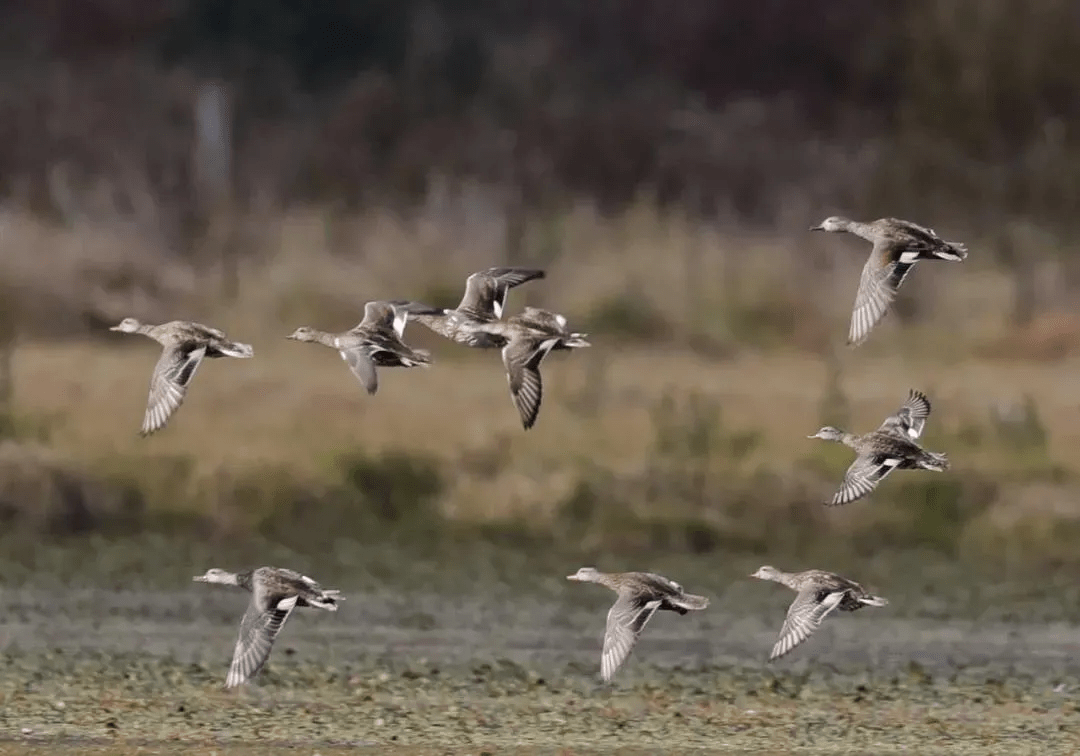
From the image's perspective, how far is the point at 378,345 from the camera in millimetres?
15078

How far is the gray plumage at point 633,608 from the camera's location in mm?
15328

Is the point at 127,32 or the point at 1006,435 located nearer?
the point at 1006,435

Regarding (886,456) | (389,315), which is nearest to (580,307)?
(389,315)

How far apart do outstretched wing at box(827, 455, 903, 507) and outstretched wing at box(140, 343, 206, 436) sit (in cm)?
307

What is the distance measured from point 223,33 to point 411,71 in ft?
12.4

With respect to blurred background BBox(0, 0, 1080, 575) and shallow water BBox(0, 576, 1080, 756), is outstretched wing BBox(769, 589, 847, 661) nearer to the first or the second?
shallow water BBox(0, 576, 1080, 756)

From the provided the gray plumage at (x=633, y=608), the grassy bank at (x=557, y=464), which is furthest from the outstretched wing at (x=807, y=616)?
the grassy bank at (x=557, y=464)

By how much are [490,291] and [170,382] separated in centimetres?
202

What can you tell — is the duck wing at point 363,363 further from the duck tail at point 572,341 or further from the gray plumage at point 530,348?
the duck tail at point 572,341

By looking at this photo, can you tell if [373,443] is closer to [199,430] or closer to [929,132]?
[199,430]

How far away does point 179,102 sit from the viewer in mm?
36469

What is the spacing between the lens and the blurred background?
77.0 feet

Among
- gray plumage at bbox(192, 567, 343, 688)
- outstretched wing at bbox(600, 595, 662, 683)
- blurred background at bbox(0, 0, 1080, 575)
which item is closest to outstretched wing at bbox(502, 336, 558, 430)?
outstretched wing at bbox(600, 595, 662, 683)

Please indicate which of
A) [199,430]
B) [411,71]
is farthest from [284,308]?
[411,71]
